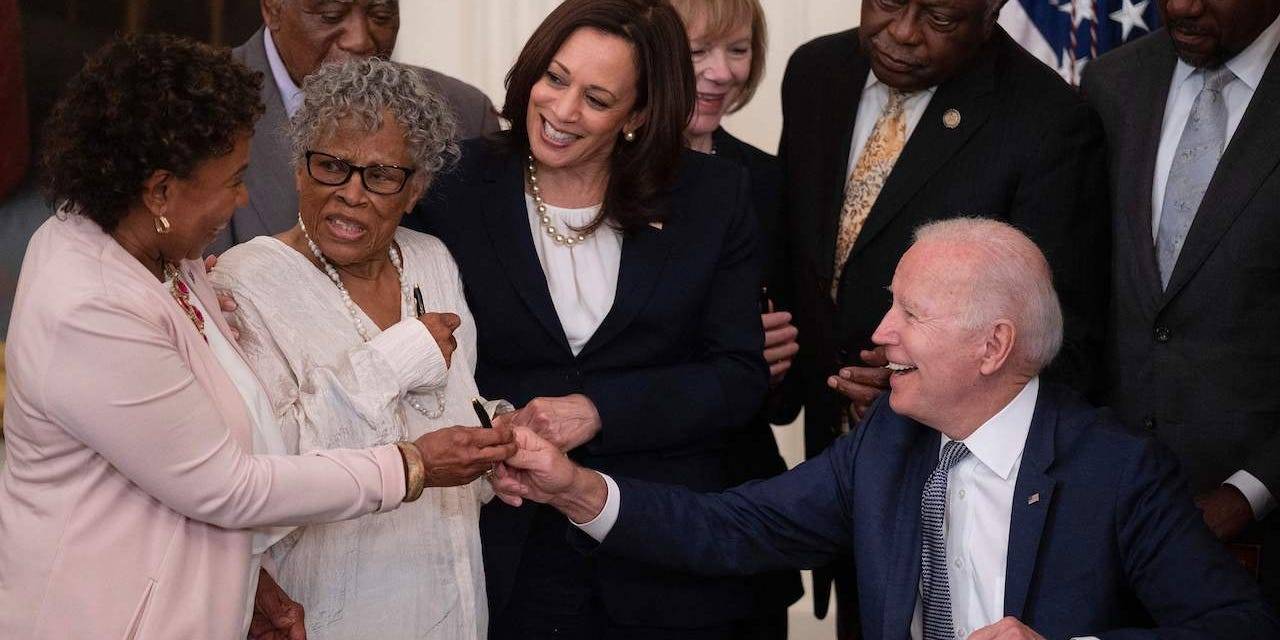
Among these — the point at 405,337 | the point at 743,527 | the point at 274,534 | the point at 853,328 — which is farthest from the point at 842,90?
the point at 274,534

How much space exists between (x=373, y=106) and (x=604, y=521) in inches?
38.2

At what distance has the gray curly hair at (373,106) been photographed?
2.98 meters

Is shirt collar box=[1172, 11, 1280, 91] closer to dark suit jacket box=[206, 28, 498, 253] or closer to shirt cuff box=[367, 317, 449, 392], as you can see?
dark suit jacket box=[206, 28, 498, 253]

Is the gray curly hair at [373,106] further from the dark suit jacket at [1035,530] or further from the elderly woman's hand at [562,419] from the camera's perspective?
the dark suit jacket at [1035,530]

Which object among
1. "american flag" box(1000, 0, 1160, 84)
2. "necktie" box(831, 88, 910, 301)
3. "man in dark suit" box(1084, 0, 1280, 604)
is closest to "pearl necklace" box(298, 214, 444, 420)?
"necktie" box(831, 88, 910, 301)

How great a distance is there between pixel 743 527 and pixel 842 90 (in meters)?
1.35

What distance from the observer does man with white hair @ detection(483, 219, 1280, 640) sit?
9.48 feet

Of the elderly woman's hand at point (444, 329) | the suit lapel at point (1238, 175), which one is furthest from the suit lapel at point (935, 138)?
the elderly woman's hand at point (444, 329)

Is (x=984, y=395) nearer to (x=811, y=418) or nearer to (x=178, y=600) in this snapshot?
(x=811, y=418)

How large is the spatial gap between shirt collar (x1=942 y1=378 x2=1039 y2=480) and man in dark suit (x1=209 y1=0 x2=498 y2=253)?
56.7 inches

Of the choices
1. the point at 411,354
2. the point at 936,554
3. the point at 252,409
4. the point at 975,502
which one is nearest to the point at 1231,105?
the point at 975,502

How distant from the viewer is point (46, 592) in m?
2.44

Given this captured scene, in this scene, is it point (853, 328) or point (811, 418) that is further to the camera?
point (811, 418)

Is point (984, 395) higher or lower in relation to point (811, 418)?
higher
